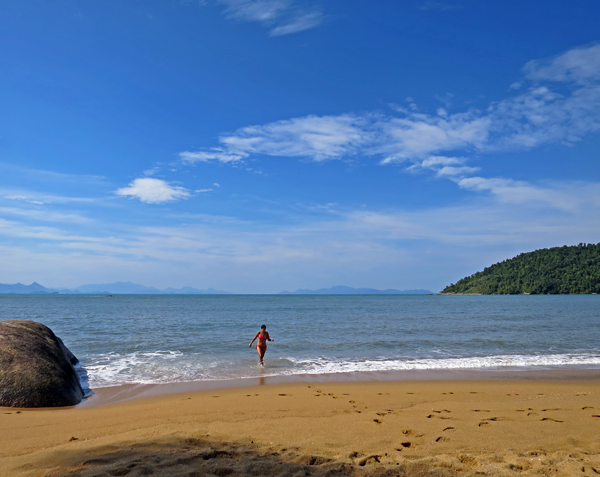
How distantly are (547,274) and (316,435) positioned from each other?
531ft

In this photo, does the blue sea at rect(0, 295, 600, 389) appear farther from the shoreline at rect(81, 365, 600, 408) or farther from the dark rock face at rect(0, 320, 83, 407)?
the dark rock face at rect(0, 320, 83, 407)

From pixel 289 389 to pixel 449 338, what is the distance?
14291 millimetres

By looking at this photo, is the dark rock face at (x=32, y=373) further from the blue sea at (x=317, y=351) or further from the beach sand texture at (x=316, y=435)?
the blue sea at (x=317, y=351)

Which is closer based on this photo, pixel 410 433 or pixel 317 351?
pixel 410 433

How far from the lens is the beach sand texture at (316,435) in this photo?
180 inches

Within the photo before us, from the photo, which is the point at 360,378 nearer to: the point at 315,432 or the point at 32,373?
the point at 315,432

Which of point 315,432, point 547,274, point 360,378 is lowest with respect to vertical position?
point 360,378

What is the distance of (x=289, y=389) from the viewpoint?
10.0 meters

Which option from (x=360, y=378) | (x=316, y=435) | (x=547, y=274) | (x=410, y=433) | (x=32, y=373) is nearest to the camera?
(x=316, y=435)

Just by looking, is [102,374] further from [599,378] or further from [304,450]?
[599,378]

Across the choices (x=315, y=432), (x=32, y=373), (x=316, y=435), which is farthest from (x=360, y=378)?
(x=32, y=373)

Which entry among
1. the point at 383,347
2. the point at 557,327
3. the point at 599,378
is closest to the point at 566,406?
the point at 599,378

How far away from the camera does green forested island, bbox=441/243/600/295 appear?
124 meters

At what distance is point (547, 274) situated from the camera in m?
135
